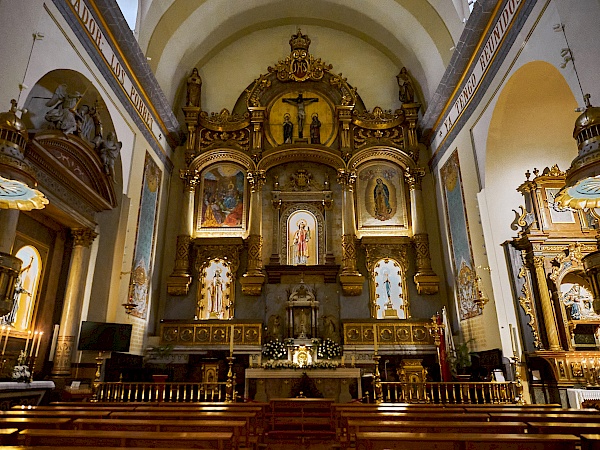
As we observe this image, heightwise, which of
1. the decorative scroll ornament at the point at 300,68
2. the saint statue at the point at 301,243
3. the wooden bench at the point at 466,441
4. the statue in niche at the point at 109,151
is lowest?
the wooden bench at the point at 466,441

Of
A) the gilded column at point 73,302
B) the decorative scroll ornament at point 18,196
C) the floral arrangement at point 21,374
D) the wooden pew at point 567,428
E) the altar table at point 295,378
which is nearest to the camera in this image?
the wooden pew at point 567,428

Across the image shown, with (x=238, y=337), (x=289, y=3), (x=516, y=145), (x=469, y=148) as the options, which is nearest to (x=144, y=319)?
(x=238, y=337)

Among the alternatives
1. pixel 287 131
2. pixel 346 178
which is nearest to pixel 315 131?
pixel 287 131

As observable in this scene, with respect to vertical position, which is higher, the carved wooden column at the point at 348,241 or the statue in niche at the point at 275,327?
the carved wooden column at the point at 348,241

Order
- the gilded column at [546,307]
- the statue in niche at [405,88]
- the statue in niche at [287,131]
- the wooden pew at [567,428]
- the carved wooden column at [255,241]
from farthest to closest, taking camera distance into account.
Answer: the statue in niche at [405,88] → the statue in niche at [287,131] → the carved wooden column at [255,241] → the gilded column at [546,307] → the wooden pew at [567,428]

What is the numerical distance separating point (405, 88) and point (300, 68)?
404 centimetres

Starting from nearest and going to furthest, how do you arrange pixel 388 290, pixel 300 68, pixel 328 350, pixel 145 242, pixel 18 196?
pixel 18 196
pixel 328 350
pixel 145 242
pixel 388 290
pixel 300 68

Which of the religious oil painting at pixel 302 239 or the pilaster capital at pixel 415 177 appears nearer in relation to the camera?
the religious oil painting at pixel 302 239

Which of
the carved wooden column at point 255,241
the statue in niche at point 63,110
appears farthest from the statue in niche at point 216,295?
the statue in niche at point 63,110

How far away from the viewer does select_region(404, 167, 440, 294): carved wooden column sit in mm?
14508

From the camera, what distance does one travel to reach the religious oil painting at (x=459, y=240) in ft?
39.9

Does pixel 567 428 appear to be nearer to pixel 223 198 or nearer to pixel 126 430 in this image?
pixel 126 430

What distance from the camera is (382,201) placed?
16094mm

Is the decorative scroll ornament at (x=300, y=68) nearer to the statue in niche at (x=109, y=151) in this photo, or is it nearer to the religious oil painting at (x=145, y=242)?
the religious oil painting at (x=145, y=242)
